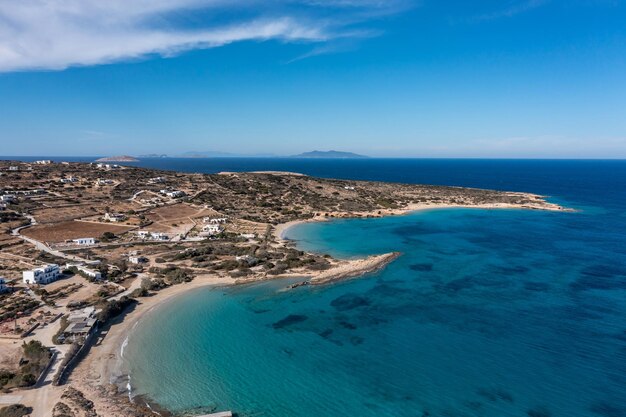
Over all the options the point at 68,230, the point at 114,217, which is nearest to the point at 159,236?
the point at 114,217

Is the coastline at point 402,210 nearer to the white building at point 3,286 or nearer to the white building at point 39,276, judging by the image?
the white building at point 39,276

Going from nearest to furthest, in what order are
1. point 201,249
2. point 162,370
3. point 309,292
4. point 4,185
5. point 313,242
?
1. point 162,370
2. point 309,292
3. point 201,249
4. point 313,242
5. point 4,185

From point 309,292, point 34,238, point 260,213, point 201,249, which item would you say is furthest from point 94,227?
point 309,292

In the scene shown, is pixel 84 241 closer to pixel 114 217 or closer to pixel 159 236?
pixel 159 236

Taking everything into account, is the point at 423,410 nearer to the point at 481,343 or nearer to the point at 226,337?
the point at 481,343

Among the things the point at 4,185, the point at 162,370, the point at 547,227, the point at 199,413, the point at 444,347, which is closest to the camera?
the point at 199,413

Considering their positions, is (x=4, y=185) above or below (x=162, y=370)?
above

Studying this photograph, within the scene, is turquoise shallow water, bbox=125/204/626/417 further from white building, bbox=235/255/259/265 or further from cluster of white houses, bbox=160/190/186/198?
cluster of white houses, bbox=160/190/186/198

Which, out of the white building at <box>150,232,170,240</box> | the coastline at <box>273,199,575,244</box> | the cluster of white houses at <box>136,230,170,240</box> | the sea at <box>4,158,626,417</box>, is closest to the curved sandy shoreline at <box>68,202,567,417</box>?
the sea at <box>4,158,626,417</box>
